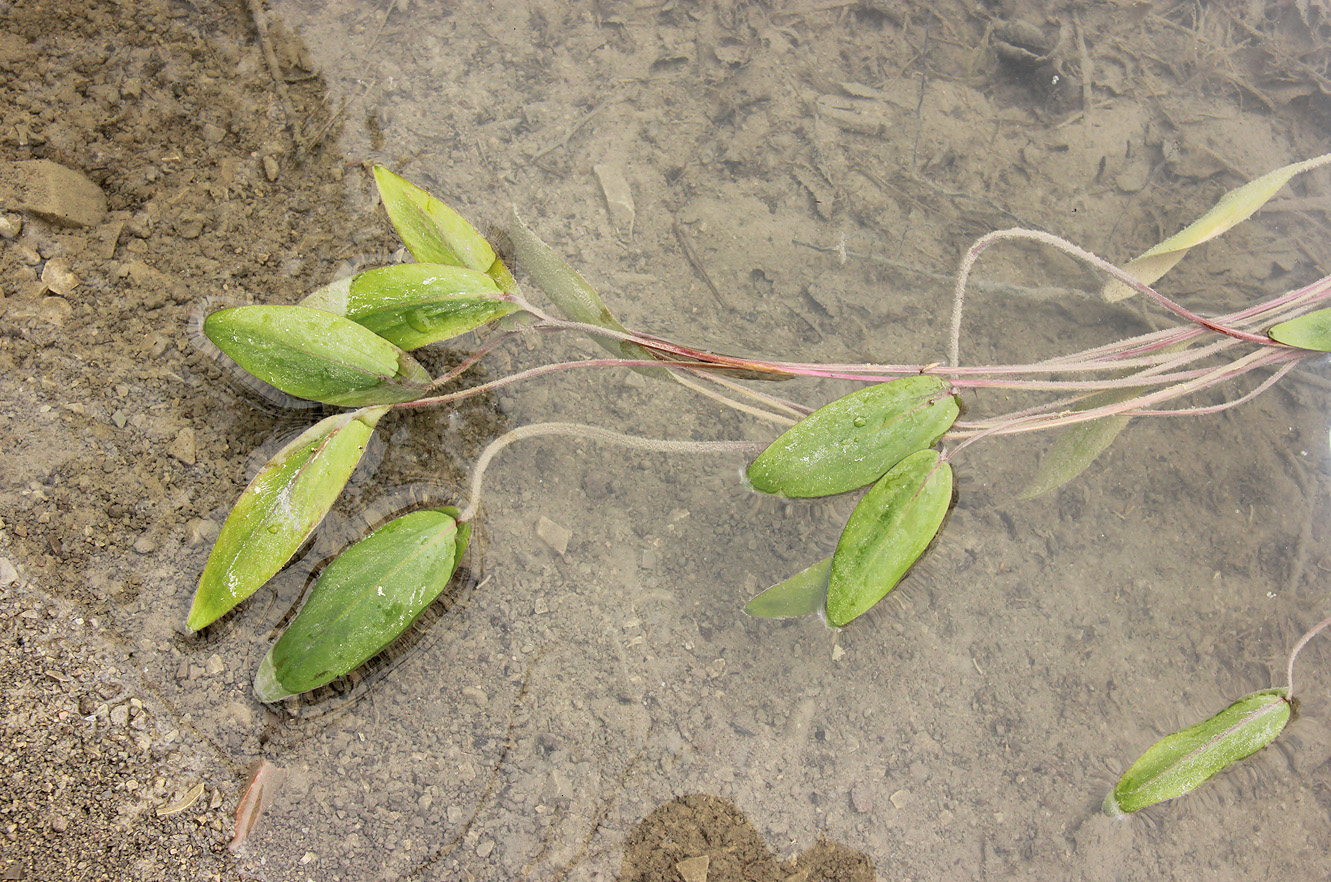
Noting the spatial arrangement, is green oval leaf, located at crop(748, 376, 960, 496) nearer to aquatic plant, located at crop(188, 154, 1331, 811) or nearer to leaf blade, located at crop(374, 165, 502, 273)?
aquatic plant, located at crop(188, 154, 1331, 811)

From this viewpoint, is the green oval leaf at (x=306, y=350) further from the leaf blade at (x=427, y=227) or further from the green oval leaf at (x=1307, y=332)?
the green oval leaf at (x=1307, y=332)

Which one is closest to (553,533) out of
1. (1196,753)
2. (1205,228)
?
(1196,753)

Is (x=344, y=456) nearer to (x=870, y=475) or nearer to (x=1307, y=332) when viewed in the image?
(x=870, y=475)

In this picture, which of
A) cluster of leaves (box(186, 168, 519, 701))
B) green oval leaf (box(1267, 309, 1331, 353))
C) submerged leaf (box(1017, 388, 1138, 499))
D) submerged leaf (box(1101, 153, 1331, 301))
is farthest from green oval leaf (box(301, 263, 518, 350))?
green oval leaf (box(1267, 309, 1331, 353))

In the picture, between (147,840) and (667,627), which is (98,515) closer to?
(147,840)

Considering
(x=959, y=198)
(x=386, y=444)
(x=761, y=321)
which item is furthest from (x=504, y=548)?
(x=959, y=198)

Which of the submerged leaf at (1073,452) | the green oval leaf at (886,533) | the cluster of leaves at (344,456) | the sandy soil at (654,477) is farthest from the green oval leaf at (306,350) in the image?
the submerged leaf at (1073,452)
